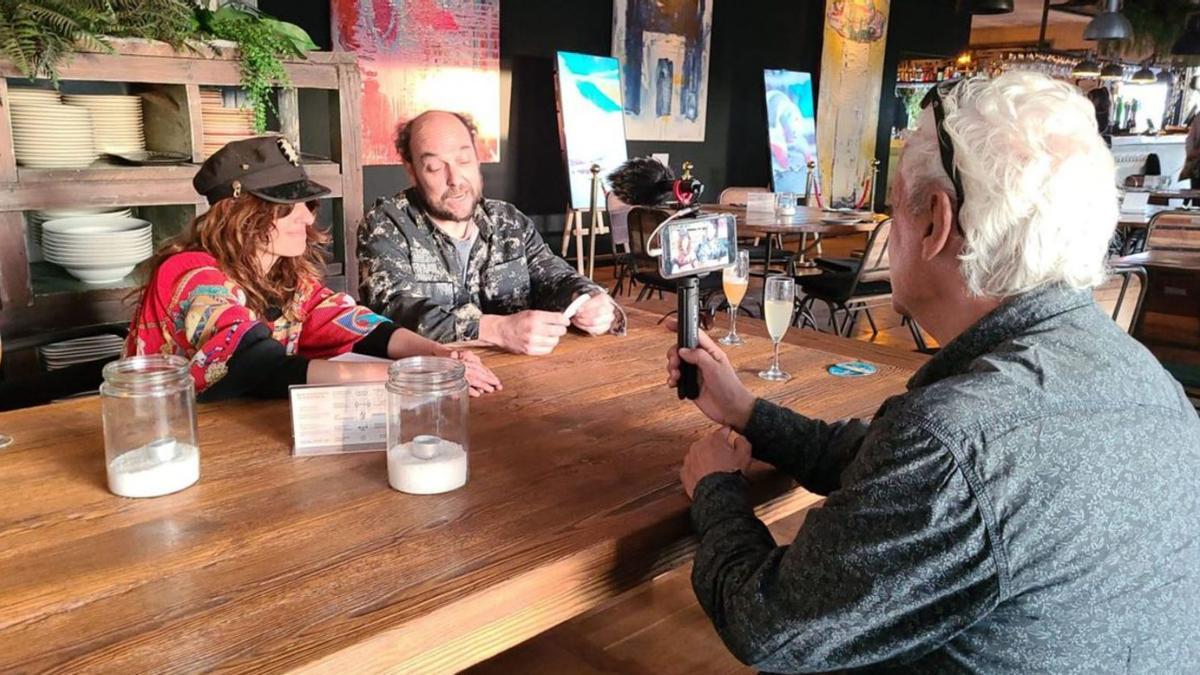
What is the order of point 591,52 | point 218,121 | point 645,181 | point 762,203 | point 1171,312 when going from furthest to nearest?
point 591,52
point 762,203
point 1171,312
point 218,121
point 645,181

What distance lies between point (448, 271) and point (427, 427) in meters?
1.29

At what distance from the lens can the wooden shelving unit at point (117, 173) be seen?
8.21ft

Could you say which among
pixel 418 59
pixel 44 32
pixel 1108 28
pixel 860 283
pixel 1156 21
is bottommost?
pixel 860 283

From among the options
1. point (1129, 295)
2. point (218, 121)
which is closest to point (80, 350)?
point (218, 121)

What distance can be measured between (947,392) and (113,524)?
0.92 metres

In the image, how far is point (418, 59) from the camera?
5.99 m

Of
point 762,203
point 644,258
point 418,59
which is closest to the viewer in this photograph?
point 644,258

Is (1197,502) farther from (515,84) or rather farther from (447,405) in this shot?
(515,84)

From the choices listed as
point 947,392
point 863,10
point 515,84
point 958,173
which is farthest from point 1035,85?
point 863,10

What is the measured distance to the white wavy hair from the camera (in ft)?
2.98

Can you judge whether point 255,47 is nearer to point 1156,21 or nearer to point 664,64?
point 664,64

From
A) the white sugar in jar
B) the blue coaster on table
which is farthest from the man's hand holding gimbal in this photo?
the blue coaster on table

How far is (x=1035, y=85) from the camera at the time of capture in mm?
971

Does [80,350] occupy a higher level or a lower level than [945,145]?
lower
